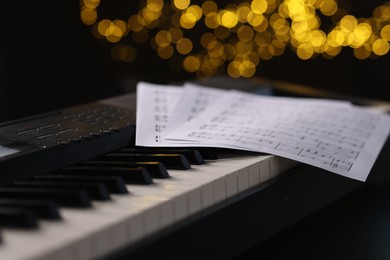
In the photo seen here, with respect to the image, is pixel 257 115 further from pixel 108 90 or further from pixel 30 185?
pixel 108 90

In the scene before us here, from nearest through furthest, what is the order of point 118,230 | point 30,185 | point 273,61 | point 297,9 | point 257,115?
point 118,230, point 30,185, point 257,115, point 297,9, point 273,61

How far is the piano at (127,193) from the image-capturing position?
590mm

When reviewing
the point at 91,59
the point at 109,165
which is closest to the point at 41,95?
the point at 91,59

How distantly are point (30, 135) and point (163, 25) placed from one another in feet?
4.83

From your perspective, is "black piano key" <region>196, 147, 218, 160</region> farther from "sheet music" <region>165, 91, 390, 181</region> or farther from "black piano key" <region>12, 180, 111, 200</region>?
"black piano key" <region>12, 180, 111, 200</region>

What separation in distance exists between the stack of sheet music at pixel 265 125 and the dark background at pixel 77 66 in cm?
101

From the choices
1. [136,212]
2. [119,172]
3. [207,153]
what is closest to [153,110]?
[207,153]

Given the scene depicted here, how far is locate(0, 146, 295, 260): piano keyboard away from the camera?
0.55 metres

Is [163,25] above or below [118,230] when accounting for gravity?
above

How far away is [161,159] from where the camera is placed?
0.81 m

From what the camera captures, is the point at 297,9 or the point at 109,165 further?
the point at 297,9

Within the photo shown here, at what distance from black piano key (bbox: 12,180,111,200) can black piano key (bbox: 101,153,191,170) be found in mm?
139

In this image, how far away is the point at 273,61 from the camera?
2.23 metres

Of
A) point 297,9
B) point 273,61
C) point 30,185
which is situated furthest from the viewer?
point 273,61
